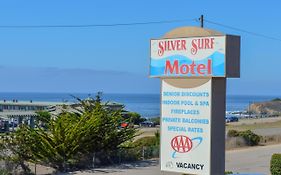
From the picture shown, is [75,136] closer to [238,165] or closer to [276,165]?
[238,165]

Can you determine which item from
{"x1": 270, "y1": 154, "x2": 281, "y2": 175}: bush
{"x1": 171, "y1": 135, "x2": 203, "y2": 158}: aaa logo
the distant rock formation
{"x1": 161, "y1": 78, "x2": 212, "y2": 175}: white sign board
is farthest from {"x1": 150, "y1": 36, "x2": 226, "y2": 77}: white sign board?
the distant rock formation

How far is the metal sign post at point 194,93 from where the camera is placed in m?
13.4

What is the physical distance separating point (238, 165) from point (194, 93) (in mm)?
15674

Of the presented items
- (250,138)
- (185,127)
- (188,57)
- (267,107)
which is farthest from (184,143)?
(267,107)

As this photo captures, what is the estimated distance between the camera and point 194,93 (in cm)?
1380

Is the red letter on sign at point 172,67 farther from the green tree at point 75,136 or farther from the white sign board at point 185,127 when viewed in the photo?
the green tree at point 75,136

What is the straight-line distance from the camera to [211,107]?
1345 cm

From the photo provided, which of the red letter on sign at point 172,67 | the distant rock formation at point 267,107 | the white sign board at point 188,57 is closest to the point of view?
the white sign board at point 188,57

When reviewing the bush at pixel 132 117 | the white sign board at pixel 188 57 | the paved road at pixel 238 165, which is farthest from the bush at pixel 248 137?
the white sign board at pixel 188 57

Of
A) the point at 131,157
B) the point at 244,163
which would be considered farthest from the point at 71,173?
the point at 244,163

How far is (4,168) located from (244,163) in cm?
1233

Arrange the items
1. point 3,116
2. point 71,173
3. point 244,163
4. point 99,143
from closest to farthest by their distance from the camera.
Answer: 1. point 71,173
2. point 99,143
3. point 244,163
4. point 3,116

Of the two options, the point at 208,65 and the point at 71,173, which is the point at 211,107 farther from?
the point at 71,173

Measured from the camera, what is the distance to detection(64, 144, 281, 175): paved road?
993 inches
